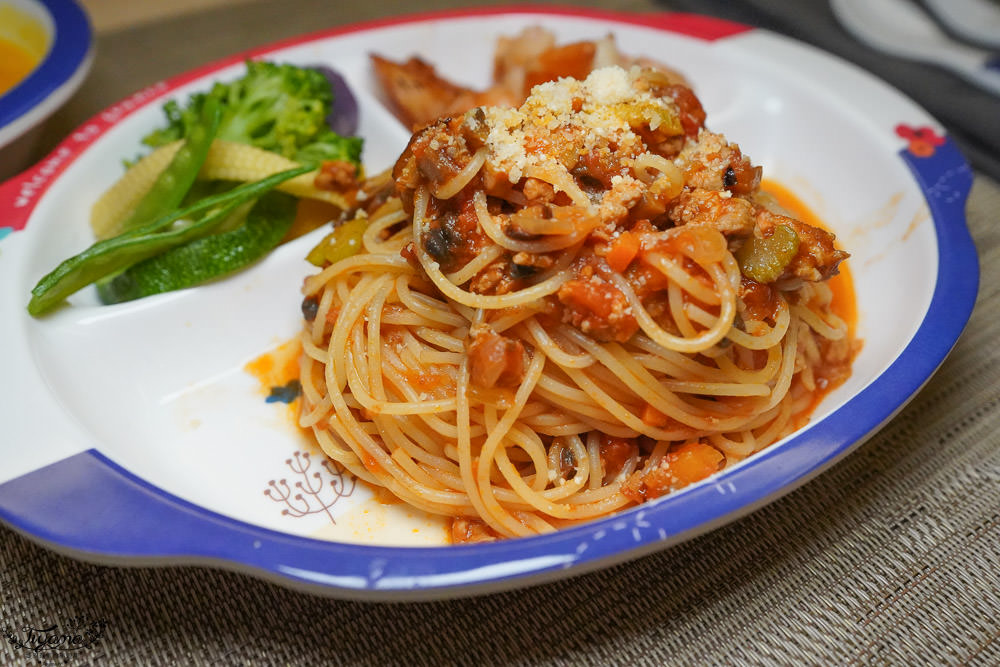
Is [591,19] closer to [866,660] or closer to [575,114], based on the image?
[575,114]

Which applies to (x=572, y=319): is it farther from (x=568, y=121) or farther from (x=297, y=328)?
(x=297, y=328)

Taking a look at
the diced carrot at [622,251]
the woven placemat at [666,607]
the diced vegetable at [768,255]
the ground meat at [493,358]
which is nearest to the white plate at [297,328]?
the woven placemat at [666,607]

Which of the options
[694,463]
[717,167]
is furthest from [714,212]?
[694,463]

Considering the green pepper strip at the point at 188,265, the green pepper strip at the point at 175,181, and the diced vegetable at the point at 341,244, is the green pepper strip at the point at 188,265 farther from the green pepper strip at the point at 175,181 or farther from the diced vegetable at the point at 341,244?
the diced vegetable at the point at 341,244

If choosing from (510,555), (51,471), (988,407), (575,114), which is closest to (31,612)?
(51,471)

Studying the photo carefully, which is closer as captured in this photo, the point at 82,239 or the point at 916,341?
the point at 916,341

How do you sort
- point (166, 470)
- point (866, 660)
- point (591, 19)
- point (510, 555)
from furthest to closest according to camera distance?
point (591, 19) < point (166, 470) < point (866, 660) < point (510, 555)

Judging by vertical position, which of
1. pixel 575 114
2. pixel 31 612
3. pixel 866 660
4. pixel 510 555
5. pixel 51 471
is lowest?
pixel 31 612
